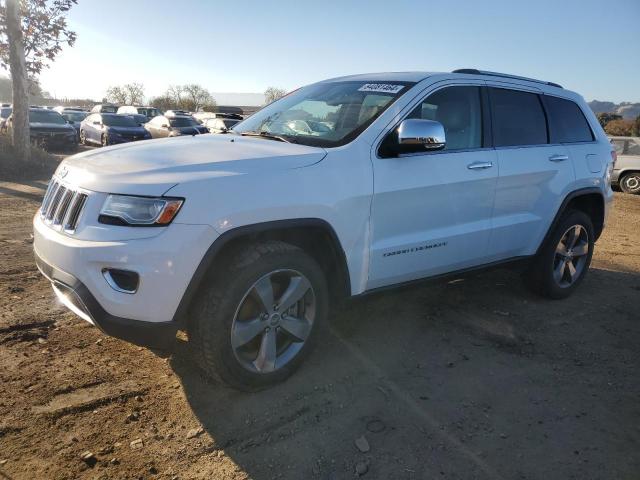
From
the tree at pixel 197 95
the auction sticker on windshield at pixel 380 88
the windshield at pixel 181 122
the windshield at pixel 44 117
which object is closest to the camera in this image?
the auction sticker on windshield at pixel 380 88

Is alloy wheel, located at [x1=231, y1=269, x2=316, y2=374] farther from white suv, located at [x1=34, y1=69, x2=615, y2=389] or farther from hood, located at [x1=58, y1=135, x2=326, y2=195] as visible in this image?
hood, located at [x1=58, y1=135, x2=326, y2=195]

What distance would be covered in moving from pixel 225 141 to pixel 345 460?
2.09m

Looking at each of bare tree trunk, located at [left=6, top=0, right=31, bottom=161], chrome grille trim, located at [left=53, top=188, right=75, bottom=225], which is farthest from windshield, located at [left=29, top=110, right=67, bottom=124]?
chrome grille trim, located at [left=53, top=188, right=75, bottom=225]

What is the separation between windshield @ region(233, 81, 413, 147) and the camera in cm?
336

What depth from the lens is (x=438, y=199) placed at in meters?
3.52

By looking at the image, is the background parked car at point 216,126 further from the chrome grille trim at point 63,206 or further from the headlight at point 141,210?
the headlight at point 141,210

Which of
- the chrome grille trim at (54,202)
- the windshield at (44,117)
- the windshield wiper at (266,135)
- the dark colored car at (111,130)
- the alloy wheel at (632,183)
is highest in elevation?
the windshield wiper at (266,135)

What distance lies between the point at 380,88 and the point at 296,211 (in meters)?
1.34

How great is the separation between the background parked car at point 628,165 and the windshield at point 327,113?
42.6 ft

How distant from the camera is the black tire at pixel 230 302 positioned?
2.69 meters

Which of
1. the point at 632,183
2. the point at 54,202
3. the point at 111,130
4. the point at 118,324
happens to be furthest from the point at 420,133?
the point at 111,130

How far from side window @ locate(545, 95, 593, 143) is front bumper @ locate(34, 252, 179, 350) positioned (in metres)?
3.71

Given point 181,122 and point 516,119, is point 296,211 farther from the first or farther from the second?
point 181,122

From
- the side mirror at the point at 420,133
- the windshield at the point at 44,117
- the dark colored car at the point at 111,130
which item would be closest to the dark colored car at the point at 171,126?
the dark colored car at the point at 111,130
